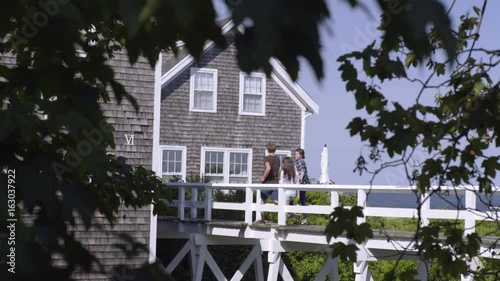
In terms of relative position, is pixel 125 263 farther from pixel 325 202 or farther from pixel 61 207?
pixel 325 202

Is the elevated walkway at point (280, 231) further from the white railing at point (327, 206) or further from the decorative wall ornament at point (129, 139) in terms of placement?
the decorative wall ornament at point (129, 139)

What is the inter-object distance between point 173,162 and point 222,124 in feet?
6.34

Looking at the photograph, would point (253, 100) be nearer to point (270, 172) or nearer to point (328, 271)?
point (270, 172)

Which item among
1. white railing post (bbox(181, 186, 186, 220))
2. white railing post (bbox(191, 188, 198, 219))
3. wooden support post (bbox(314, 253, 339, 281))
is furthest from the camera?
white railing post (bbox(181, 186, 186, 220))

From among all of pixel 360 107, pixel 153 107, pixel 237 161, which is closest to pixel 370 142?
pixel 360 107

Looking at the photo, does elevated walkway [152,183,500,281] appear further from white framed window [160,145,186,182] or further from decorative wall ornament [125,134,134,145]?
white framed window [160,145,186,182]

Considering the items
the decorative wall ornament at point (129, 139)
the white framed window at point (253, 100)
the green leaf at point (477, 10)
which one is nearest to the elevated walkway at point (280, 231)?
the decorative wall ornament at point (129, 139)

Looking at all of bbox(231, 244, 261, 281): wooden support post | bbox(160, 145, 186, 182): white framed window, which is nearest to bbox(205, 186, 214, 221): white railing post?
bbox(231, 244, 261, 281): wooden support post

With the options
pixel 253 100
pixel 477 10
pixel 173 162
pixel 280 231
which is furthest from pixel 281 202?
pixel 477 10

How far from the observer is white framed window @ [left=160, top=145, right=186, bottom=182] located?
26312mm

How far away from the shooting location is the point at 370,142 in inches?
173

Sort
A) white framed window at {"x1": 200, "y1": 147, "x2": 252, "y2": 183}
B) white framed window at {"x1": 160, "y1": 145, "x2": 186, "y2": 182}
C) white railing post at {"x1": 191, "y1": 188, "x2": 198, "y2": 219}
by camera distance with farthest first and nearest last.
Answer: white framed window at {"x1": 200, "y1": 147, "x2": 252, "y2": 183}, white framed window at {"x1": 160, "y1": 145, "x2": 186, "y2": 182}, white railing post at {"x1": 191, "y1": 188, "x2": 198, "y2": 219}

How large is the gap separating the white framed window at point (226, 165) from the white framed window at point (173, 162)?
58 cm

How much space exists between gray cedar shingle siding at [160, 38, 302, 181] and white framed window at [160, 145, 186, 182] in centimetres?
15
